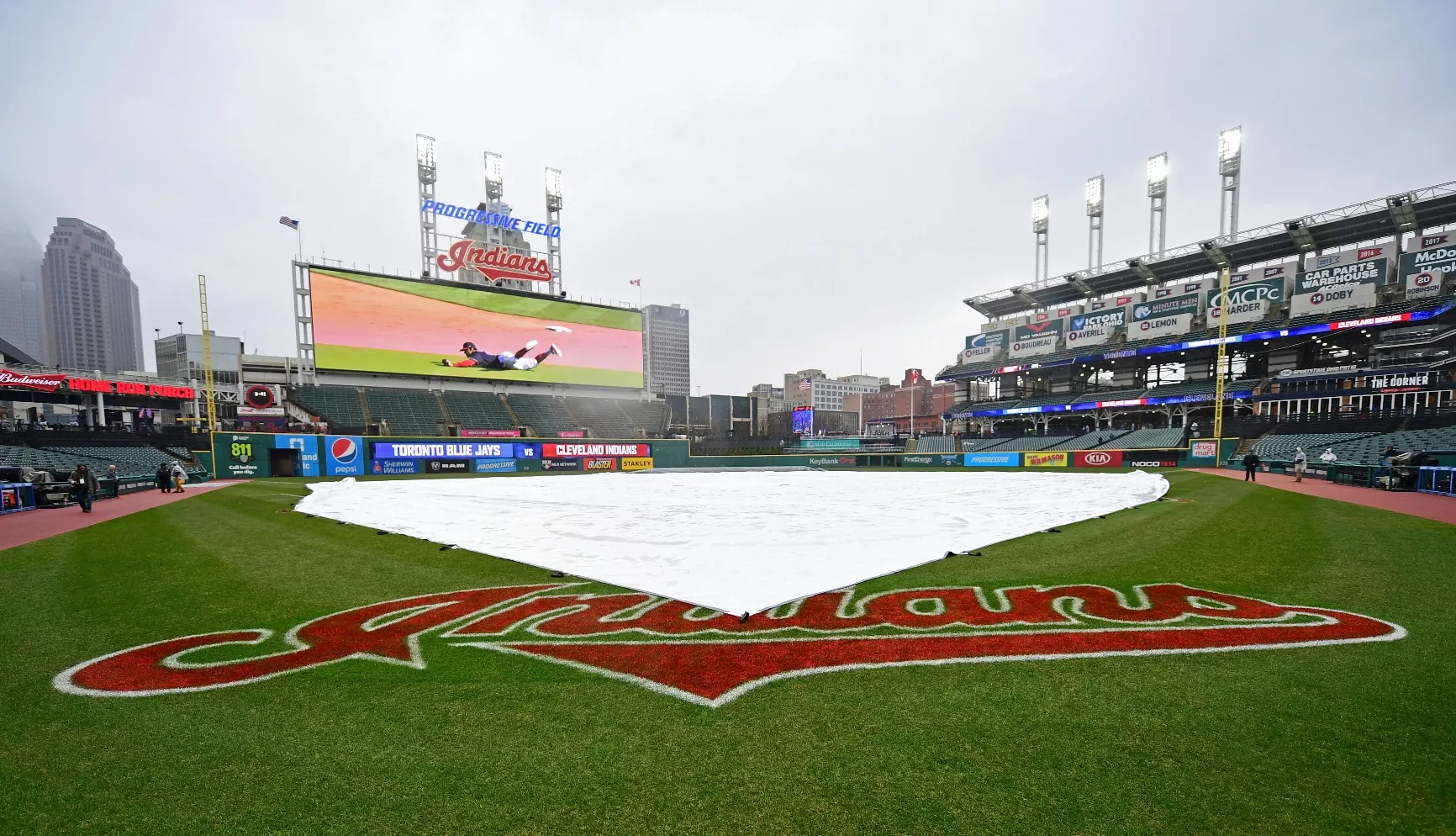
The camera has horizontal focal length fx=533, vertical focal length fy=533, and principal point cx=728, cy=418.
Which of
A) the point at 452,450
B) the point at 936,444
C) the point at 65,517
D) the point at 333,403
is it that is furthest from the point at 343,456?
the point at 936,444

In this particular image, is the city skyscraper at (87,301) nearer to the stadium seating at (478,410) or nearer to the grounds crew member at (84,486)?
the stadium seating at (478,410)

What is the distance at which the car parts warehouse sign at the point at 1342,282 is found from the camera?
35.8m

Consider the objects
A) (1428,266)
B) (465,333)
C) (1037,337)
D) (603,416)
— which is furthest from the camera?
(1037,337)

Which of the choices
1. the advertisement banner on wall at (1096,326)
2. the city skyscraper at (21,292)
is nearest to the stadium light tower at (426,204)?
the advertisement banner on wall at (1096,326)

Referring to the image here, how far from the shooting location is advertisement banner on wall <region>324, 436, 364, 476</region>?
29.0 metres

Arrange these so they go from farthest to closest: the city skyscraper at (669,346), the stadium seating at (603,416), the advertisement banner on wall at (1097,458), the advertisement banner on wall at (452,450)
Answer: the city skyscraper at (669,346) < the stadium seating at (603,416) < the advertisement banner on wall at (1097,458) < the advertisement banner on wall at (452,450)

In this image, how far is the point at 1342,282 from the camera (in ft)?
120

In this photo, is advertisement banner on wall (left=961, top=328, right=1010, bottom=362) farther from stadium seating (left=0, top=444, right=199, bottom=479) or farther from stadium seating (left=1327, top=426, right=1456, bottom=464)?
stadium seating (left=0, top=444, right=199, bottom=479)

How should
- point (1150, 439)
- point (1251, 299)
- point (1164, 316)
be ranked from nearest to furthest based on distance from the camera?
point (1150, 439), point (1251, 299), point (1164, 316)

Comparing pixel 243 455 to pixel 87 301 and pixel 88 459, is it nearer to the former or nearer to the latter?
pixel 88 459

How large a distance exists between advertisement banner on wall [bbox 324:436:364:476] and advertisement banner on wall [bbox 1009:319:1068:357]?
183ft

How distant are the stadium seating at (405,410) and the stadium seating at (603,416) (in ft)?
35.6

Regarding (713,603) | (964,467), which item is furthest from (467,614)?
(964,467)

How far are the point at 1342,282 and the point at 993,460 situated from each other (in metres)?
26.8
